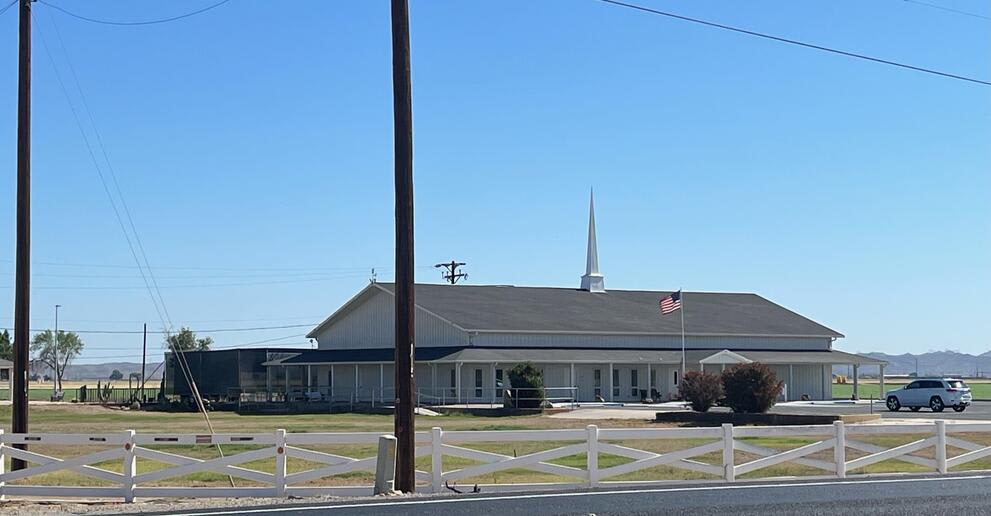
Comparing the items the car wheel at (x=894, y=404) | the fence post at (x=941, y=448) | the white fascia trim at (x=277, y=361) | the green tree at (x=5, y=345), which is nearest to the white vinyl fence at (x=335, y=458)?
the fence post at (x=941, y=448)

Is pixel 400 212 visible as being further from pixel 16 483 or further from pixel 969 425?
pixel 969 425

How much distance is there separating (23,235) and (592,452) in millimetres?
12250

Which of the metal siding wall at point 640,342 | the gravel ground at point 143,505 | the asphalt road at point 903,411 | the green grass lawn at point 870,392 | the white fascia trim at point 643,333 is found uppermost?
the white fascia trim at point 643,333

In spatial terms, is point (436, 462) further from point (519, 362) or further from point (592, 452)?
point (519, 362)

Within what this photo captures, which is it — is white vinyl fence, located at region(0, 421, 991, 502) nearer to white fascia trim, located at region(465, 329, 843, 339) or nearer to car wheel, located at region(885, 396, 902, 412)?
car wheel, located at region(885, 396, 902, 412)

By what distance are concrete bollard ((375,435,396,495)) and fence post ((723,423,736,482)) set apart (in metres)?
5.30

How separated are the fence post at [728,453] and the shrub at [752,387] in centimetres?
2537

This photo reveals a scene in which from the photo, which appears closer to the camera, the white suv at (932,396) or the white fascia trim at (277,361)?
the white suv at (932,396)

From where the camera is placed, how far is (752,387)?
45.1 meters

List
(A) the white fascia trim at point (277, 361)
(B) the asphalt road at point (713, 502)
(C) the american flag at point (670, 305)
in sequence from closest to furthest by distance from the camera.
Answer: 1. (B) the asphalt road at point (713, 502)
2. (C) the american flag at point (670, 305)
3. (A) the white fascia trim at point (277, 361)

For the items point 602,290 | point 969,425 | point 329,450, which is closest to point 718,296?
point 602,290

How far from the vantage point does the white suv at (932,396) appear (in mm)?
56562

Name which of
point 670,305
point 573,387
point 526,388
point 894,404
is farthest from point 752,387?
point 573,387

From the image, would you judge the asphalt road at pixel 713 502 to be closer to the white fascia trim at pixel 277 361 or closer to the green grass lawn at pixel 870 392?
the white fascia trim at pixel 277 361
